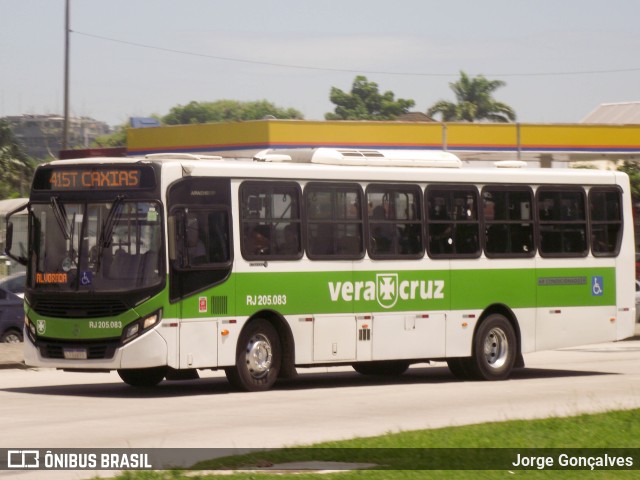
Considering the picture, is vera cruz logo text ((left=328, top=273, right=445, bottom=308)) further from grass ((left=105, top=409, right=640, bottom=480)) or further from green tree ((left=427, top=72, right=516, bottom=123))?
green tree ((left=427, top=72, right=516, bottom=123))

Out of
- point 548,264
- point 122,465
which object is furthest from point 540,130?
point 122,465

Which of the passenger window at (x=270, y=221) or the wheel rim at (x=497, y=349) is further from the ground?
the passenger window at (x=270, y=221)

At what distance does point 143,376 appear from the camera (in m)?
19.6

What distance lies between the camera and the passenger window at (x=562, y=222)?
73.6 feet

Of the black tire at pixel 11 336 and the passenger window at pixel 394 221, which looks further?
the black tire at pixel 11 336

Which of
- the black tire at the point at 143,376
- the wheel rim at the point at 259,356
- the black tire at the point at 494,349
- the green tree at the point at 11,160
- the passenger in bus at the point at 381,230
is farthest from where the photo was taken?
the green tree at the point at 11,160

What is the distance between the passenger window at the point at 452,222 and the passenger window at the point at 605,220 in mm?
2561

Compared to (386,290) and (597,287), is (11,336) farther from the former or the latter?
(597,287)

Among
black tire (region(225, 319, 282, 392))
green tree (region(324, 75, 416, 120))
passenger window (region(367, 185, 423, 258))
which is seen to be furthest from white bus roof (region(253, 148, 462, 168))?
green tree (region(324, 75, 416, 120))

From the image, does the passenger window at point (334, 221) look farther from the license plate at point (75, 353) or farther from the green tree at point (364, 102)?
the green tree at point (364, 102)

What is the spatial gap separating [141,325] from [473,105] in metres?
93.0

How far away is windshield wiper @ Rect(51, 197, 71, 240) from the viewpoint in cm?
1814

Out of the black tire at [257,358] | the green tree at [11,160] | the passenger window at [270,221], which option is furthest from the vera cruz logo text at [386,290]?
the green tree at [11,160]

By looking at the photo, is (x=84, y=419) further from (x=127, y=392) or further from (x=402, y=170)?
(x=402, y=170)
